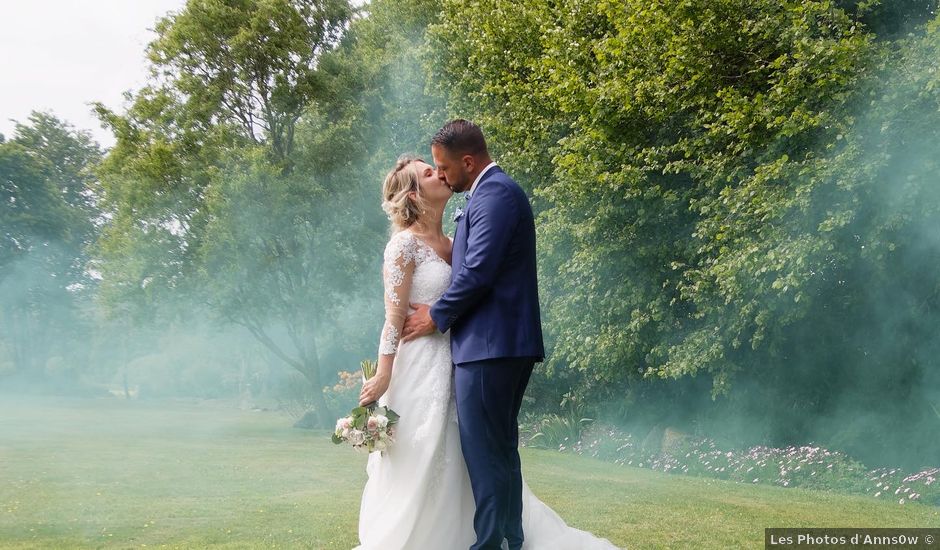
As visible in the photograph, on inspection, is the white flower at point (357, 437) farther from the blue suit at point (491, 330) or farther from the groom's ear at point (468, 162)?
the groom's ear at point (468, 162)

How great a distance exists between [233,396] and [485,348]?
33.6 m

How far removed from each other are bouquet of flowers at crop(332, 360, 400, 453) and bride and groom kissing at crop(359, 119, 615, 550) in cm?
7

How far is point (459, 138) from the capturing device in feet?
12.9

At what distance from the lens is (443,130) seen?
12.9 feet

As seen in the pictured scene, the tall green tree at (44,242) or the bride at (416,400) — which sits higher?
the tall green tree at (44,242)

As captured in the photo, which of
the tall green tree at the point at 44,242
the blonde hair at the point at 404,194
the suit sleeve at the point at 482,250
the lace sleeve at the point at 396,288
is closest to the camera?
the suit sleeve at the point at 482,250

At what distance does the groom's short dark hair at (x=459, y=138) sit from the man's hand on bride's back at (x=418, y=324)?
2.46ft

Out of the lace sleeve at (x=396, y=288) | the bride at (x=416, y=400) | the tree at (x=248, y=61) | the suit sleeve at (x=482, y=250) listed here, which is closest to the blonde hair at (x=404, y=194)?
the bride at (x=416, y=400)

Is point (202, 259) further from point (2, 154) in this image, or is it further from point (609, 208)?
point (2, 154)

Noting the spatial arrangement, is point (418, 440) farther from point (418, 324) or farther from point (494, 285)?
point (494, 285)

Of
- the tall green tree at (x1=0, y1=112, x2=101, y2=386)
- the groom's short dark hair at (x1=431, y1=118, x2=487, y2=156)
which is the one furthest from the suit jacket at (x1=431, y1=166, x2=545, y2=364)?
the tall green tree at (x1=0, y1=112, x2=101, y2=386)

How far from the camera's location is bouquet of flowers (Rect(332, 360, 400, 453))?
3.91 metres

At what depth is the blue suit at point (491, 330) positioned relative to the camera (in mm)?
3771

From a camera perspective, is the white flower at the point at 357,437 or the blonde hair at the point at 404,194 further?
the blonde hair at the point at 404,194
